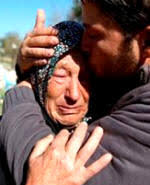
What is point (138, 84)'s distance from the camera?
5.77 ft

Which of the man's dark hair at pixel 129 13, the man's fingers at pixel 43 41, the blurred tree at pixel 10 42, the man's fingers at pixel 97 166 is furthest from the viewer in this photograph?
the blurred tree at pixel 10 42

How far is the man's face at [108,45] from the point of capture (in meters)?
1.71

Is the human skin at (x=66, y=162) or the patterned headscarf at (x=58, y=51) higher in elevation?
the patterned headscarf at (x=58, y=51)

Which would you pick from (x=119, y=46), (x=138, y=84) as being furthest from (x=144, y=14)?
(x=138, y=84)

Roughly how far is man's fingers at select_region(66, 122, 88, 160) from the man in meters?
0.09

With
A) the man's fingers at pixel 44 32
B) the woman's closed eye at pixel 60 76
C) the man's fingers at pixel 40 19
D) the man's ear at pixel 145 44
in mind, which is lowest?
the woman's closed eye at pixel 60 76

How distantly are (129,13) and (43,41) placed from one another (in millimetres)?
496

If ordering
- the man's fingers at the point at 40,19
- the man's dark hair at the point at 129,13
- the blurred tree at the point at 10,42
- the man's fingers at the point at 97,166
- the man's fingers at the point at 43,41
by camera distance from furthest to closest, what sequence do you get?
the blurred tree at the point at 10,42 → the man's fingers at the point at 40,19 → the man's fingers at the point at 43,41 → the man's dark hair at the point at 129,13 → the man's fingers at the point at 97,166

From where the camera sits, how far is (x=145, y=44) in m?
1.71

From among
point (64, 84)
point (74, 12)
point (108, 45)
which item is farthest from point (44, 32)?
point (74, 12)

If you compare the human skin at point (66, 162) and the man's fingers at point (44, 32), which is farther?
the man's fingers at point (44, 32)

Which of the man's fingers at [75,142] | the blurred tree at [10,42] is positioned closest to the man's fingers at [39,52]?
the man's fingers at [75,142]

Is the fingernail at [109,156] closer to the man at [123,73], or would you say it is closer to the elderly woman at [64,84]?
the man at [123,73]

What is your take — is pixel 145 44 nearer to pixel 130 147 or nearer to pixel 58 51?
pixel 130 147
